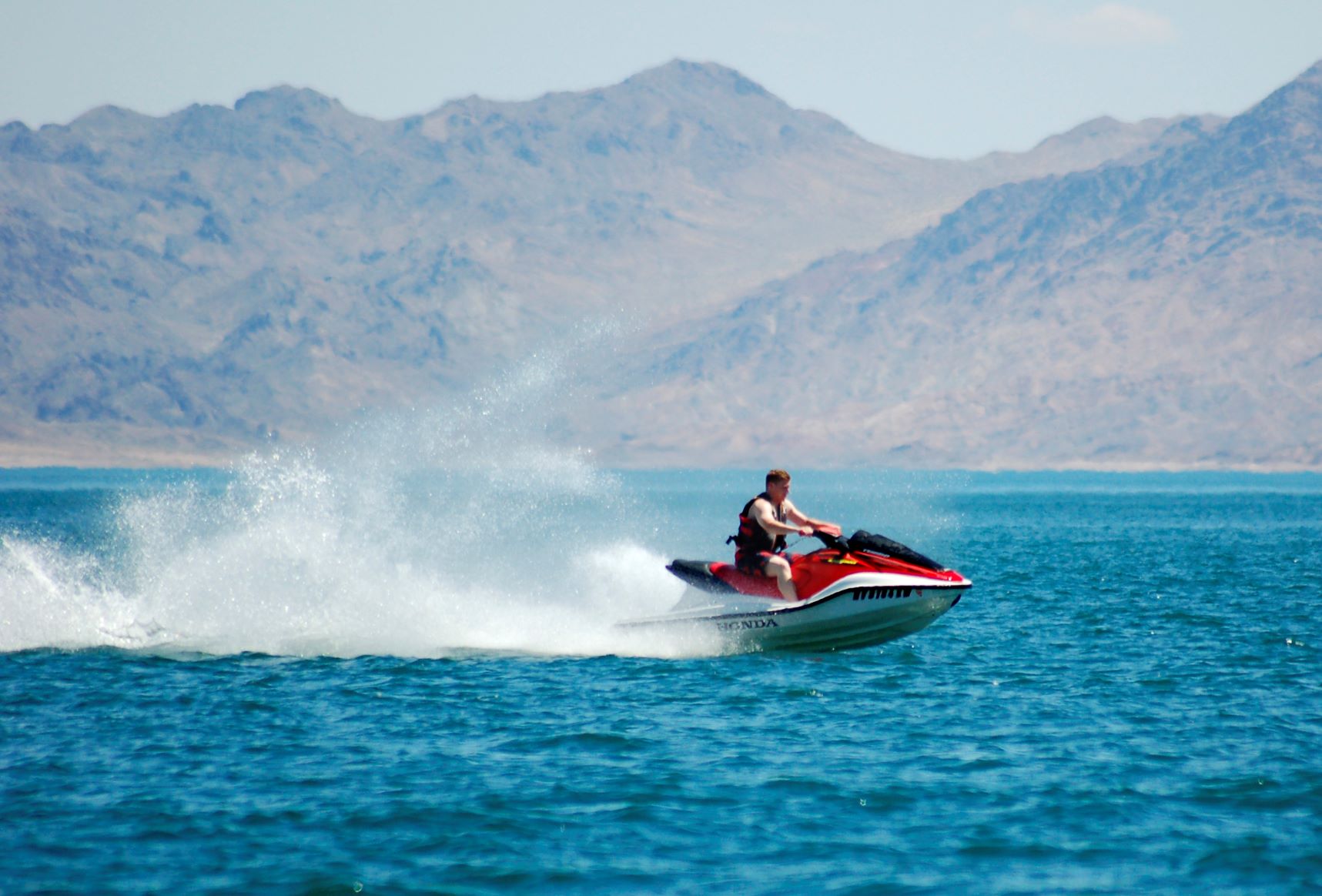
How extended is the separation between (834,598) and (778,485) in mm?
1541

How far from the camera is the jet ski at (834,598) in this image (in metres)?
18.7

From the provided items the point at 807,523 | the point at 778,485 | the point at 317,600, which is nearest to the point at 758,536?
the point at 807,523

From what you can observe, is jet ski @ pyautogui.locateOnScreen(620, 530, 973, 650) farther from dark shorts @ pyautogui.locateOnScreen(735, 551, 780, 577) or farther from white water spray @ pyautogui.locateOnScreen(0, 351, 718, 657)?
white water spray @ pyautogui.locateOnScreen(0, 351, 718, 657)

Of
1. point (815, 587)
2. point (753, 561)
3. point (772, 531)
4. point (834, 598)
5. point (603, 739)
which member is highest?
point (772, 531)

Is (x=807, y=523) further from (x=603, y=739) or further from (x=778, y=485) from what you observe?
(x=603, y=739)

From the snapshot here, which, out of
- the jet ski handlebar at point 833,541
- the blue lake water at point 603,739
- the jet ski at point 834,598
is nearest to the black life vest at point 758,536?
the jet ski at point 834,598

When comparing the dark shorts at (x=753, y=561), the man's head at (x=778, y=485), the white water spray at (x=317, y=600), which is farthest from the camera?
the white water spray at (x=317, y=600)

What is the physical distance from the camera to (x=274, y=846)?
460 inches

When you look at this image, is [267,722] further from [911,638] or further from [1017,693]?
[911,638]

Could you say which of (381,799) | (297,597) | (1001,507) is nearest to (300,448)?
(1001,507)

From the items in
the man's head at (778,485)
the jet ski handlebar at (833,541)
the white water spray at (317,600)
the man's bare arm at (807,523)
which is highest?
the man's head at (778,485)

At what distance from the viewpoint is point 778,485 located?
18.4 m

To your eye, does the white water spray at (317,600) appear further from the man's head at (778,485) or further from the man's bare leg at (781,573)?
the man's head at (778,485)

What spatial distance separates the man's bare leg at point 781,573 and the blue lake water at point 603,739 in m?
0.97
